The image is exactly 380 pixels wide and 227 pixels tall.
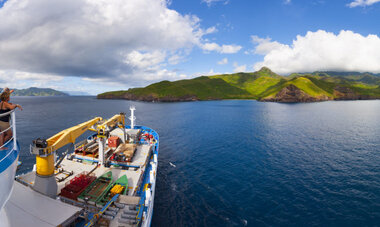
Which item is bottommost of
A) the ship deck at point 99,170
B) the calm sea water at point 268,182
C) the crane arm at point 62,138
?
the calm sea water at point 268,182

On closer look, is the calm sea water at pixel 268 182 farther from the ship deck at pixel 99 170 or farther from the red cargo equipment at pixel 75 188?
the red cargo equipment at pixel 75 188

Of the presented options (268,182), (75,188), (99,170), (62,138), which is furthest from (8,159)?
(268,182)

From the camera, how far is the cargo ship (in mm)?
10527

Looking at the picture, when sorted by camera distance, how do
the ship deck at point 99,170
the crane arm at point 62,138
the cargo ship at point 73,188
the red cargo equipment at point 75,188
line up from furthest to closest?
the ship deck at point 99,170, the red cargo equipment at point 75,188, the crane arm at point 62,138, the cargo ship at point 73,188

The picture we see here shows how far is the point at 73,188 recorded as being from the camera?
18.3 metres

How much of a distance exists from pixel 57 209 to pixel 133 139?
2230 cm

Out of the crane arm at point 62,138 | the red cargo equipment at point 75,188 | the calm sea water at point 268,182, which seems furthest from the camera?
the calm sea water at point 268,182

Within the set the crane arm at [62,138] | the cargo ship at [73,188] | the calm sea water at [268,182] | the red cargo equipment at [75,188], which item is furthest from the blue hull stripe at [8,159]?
the calm sea water at [268,182]

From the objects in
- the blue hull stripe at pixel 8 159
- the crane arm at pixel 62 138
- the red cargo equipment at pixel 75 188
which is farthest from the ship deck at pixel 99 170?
the blue hull stripe at pixel 8 159

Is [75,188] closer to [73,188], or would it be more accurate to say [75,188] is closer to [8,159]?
[73,188]

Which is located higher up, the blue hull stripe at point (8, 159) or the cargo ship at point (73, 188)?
the blue hull stripe at point (8, 159)

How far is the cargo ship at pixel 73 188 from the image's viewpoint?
1053 cm

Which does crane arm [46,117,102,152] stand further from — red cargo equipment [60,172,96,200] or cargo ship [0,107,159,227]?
red cargo equipment [60,172,96,200]

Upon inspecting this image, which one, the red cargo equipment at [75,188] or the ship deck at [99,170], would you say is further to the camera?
the ship deck at [99,170]
